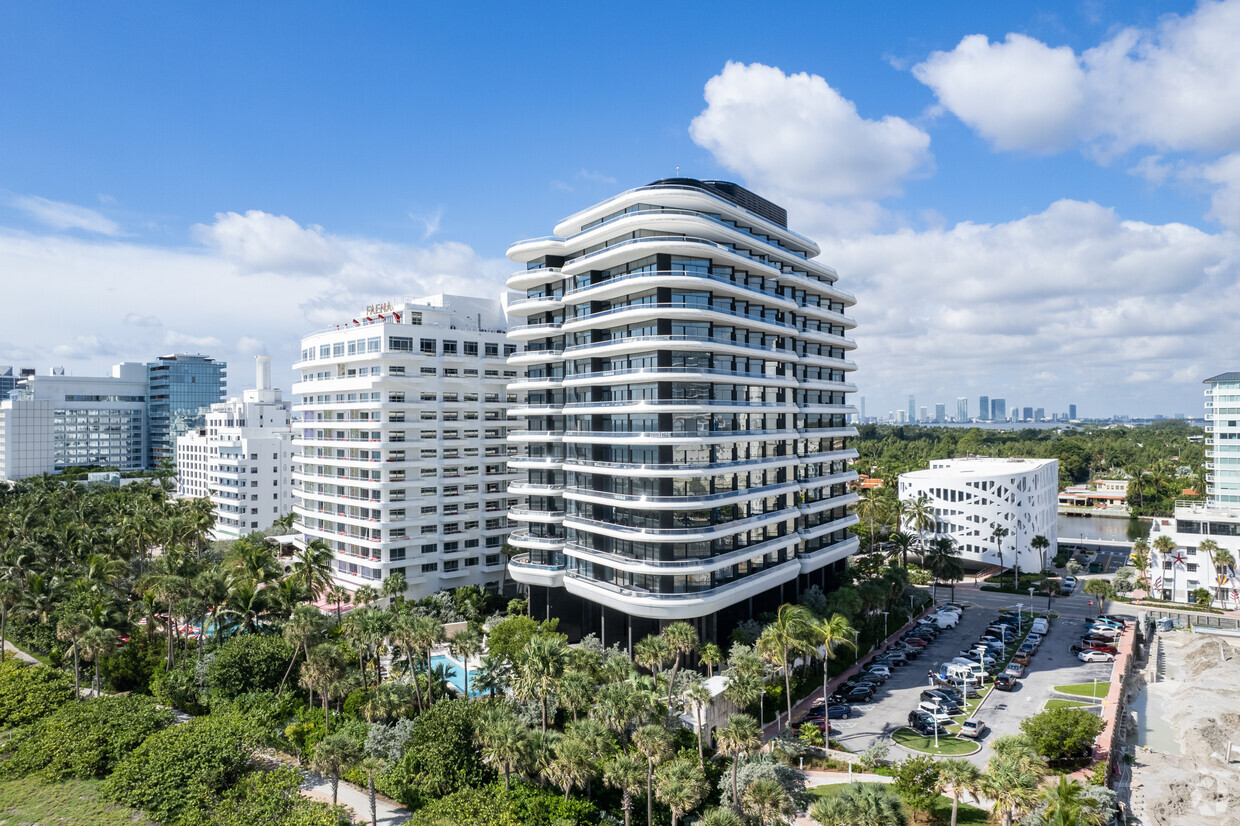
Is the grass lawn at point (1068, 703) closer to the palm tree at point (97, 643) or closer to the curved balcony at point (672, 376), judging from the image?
the curved balcony at point (672, 376)

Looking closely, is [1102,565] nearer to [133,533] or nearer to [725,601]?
[725,601]

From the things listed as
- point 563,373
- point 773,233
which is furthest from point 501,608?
point 773,233

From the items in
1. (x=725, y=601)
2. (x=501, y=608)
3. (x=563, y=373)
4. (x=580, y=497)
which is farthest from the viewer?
(x=501, y=608)

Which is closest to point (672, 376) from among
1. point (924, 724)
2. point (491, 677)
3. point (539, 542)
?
point (539, 542)

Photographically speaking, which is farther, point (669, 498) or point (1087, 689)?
point (1087, 689)

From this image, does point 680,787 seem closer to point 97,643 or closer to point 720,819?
point 720,819

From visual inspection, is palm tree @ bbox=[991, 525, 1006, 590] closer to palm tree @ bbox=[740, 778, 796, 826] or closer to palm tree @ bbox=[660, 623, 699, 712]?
palm tree @ bbox=[660, 623, 699, 712]

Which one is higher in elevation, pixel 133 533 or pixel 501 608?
pixel 133 533
